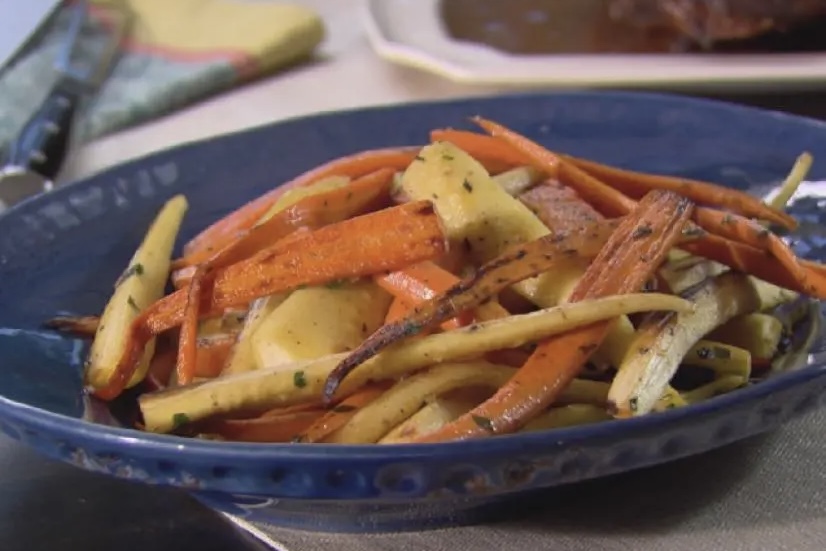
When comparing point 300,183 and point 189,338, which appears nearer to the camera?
point 189,338

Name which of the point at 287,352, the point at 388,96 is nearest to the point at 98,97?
the point at 388,96

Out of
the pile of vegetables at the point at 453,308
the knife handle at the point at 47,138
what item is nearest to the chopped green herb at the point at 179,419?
the pile of vegetables at the point at 453,308

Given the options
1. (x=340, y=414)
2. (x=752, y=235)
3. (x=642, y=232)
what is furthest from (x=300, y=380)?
(x=752, y=235)

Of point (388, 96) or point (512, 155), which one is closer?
point (512, 155)

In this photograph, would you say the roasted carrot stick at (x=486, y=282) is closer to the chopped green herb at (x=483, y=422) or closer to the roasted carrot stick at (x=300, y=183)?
the chopped green herb at (x=483, y=422)

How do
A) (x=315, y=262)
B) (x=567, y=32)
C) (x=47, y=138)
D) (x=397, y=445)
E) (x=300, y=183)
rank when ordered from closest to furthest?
(x=397, y=445), (x=315, y=262), (x=300, y=183), (x=47, y=138), (x=567, y=32)

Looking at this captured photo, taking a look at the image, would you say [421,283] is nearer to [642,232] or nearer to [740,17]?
[642,232]

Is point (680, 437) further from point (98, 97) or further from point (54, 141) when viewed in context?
point (98, 97)
